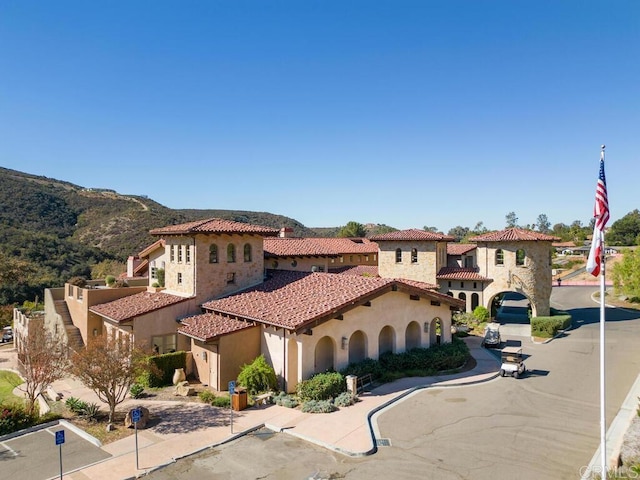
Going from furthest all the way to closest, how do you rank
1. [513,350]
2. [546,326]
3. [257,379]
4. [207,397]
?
[546,326] → [513,350] → [257,379] → [207,397]

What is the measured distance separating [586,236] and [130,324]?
401 ft

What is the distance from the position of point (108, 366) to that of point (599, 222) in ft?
53.9

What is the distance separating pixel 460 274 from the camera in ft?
123

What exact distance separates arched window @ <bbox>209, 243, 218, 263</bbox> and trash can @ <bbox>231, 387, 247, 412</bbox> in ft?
32.2

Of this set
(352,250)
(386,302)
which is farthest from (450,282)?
(386,302)

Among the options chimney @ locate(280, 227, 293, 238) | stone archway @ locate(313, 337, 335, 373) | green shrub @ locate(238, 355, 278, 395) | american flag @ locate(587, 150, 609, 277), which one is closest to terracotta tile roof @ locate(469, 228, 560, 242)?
stone archway @ locate(313, 337, 335, 373)

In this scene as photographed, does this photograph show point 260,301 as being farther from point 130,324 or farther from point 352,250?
point 352,250

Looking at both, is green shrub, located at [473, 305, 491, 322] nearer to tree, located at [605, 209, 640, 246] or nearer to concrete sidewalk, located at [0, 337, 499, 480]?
concrete sidewalk, located at [0, 337, 499, 480]

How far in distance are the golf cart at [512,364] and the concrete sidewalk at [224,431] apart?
5377 mm

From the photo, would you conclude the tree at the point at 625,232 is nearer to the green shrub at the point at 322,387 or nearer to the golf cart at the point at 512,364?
the golf cart at the point at 512,364

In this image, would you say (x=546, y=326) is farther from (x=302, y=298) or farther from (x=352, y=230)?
(x=352, y=230)

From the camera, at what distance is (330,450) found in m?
13.0

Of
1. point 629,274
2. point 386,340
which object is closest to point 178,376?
point 386,340

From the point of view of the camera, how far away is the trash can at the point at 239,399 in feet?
53.8
